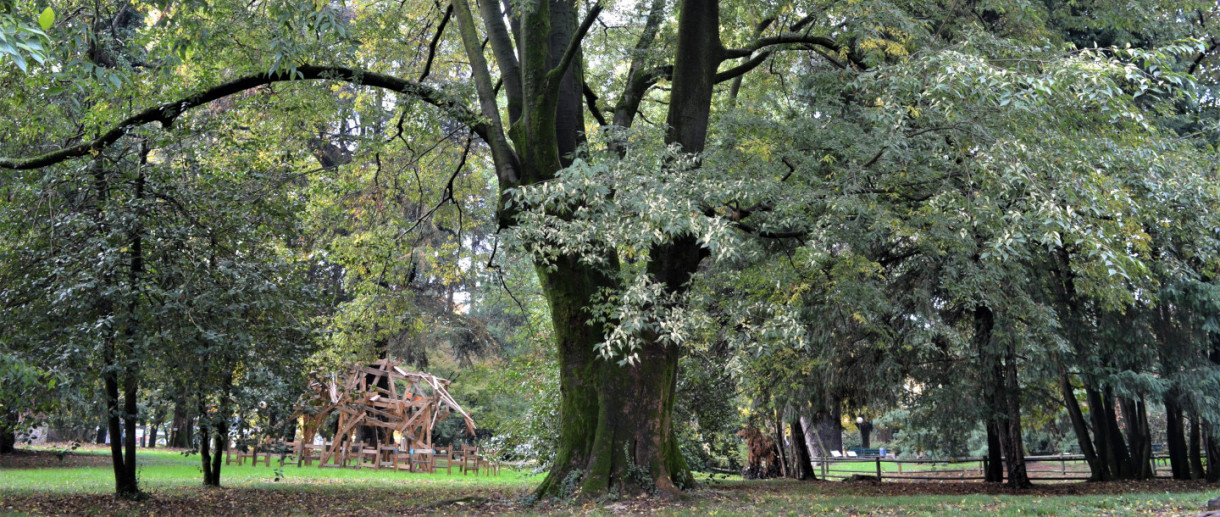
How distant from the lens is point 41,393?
30.9ft

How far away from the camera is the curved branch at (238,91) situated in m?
8.86

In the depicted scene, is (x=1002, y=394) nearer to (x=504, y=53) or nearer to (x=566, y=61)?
(x=566, y=61)

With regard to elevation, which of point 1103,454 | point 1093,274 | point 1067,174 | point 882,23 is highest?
point 882,23

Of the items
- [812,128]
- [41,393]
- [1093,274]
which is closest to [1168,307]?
[1093,274]

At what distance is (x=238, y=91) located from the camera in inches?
399

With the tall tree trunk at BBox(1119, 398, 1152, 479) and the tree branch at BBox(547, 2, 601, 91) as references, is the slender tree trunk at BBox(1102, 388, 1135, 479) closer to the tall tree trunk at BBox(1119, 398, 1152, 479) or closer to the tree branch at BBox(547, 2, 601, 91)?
the tall tree trunk at BBox(1119, 398, 1152, 479)

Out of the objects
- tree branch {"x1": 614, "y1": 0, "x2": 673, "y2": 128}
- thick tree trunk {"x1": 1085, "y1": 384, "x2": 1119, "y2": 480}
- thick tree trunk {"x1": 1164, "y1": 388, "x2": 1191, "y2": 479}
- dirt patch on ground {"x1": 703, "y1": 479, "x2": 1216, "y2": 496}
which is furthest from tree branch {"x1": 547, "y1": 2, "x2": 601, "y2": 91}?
thick tree trunk {"x1": 1164, "y1": 388, "x2": 1191, "y2": 479}

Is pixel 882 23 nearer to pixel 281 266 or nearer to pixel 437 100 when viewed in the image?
pixel 437 100

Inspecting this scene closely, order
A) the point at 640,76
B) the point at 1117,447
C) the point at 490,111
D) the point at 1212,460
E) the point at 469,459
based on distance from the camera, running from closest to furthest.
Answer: the point at 490,111, the point at 640,76, the point at 1212,460, the point at 1117,447, the point at 469,459

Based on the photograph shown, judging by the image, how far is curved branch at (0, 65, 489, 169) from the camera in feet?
29.1

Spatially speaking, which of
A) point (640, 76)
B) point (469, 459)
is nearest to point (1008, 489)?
point (640, 76)

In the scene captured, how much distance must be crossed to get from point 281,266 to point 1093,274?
10.3m

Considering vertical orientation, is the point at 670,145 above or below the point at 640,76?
below

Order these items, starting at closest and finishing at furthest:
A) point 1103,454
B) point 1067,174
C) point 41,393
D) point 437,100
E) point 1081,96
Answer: point 1081,96, point 1067,174, point 41,393, point 437,100, point 1103,454
